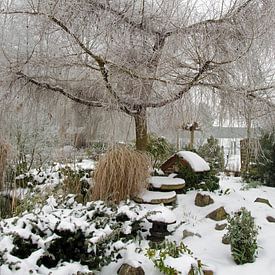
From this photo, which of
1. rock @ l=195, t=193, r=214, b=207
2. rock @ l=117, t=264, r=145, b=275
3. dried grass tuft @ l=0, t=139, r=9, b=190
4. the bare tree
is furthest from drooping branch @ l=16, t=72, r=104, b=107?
rock @ l=117, t=264, r=145, b=275

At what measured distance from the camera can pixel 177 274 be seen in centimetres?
244

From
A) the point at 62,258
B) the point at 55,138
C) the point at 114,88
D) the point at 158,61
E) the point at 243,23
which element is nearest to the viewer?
the point at 62,258

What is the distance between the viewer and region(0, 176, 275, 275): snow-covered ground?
222cm

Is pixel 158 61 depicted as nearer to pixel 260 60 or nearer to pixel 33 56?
pixel 260 60

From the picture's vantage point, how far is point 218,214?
150 inches

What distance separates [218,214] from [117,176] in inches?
48.0

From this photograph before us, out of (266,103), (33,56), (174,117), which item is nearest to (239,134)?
(266,103)

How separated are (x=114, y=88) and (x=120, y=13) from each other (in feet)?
2.74

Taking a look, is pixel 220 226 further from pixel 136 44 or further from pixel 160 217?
pixel 136 44

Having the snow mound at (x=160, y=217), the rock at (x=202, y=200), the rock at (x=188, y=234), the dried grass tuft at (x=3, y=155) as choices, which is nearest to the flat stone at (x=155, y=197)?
the rock at (x=202, y=200)

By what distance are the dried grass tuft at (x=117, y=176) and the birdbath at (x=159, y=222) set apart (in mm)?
682

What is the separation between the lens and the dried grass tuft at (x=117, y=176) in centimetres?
389

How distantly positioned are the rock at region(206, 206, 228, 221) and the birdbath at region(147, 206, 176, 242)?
791mm

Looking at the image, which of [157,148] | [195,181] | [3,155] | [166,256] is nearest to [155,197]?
[195,181]
